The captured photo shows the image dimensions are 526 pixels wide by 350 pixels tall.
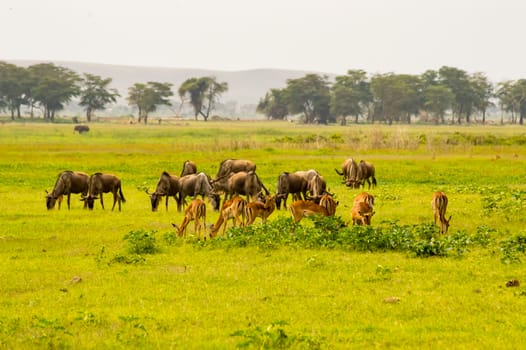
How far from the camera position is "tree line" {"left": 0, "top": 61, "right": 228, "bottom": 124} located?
397 ft

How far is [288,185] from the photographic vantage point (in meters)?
26.6

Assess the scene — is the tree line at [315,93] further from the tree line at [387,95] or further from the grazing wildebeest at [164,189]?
the grazing wildebeest at [164,189]

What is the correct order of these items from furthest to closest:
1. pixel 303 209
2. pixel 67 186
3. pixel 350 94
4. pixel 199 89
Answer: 1. pixel 199 89
2. pixel 350 94
3. pixel 67 186
4. pixel 303 209

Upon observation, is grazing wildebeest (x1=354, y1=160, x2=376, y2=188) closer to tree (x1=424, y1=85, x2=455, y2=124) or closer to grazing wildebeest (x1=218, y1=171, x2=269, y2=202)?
grazing wildebeest (x1=218, y1=171, x2=269, y2=202)

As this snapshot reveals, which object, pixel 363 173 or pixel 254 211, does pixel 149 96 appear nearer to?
pixel 363 173

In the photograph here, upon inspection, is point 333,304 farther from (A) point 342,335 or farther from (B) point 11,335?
(B) point 11,335

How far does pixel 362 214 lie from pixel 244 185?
8.51m

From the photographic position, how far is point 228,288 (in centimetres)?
1332

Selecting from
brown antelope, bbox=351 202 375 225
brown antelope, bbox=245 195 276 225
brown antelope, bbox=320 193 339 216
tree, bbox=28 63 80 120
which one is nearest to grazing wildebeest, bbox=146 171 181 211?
brown antelope, bbox=245 195 276 225

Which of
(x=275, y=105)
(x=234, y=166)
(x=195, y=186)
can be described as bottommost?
(x=195, y=186)

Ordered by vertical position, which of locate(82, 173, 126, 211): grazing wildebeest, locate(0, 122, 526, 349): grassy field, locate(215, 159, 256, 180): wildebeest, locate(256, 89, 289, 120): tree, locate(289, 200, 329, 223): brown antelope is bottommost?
locate(0, 122, 526, 349): grassy field

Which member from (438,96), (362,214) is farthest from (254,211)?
(438,96)

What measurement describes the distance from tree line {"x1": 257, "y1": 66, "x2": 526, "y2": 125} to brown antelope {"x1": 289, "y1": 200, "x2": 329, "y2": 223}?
111842mm

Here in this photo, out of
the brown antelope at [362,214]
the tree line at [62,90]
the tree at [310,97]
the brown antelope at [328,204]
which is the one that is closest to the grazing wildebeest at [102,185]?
the brown antelope at [328,204]
